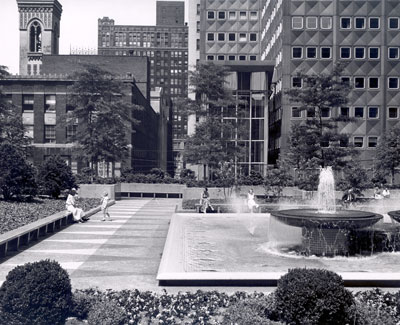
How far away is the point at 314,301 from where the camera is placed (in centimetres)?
800

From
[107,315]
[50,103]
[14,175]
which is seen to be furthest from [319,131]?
[50,103]

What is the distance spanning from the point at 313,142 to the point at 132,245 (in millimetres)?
21569

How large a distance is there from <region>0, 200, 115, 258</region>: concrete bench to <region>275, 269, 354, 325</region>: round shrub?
9.07m

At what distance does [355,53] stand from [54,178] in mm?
39541

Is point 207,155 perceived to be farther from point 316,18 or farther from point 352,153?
point 316,18

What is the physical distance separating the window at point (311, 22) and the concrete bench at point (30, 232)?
43.0 m

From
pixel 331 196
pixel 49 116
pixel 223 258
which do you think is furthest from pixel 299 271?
pixel 49 116

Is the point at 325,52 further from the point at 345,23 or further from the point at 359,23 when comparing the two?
the point at 359,23

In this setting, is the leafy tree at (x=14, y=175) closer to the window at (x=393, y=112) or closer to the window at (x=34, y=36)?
the window at (x=393, y=112)

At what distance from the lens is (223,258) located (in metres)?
13.7

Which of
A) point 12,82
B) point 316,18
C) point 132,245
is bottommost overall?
point 132,245

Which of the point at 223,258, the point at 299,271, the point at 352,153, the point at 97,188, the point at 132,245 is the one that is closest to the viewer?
the point at 299,271

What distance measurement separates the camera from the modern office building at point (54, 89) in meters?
62.6

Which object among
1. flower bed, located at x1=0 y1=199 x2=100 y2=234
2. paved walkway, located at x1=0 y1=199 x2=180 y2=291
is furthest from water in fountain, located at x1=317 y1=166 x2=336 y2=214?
flower bed, located at x1=0 y1=199 x2=100 y2=234
